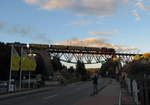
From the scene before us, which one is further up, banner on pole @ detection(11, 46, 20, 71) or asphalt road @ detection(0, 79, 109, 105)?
banner on pole @ detection(11, 46, 20, 71)

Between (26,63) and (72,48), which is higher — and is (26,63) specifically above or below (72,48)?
Answer: below

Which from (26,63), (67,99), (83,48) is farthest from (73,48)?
(67,99)

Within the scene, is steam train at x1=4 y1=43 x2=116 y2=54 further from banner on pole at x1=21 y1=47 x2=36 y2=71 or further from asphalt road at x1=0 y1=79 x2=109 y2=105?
asphalt road at x1=0 y1=79 x2=109 y2=105

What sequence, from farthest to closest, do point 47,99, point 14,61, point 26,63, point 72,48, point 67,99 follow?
1. point 72,48
2. point 26,63
3. point 14,61
4. point 67,99
5. point 47,99

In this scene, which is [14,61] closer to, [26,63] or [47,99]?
[26,63]

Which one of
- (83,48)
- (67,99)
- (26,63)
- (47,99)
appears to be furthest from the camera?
(83,48)

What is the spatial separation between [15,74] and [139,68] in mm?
40135

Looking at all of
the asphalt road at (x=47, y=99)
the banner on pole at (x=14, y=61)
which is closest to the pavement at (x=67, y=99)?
the asphalt road at (x=47, y=99)

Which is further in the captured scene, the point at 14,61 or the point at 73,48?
the point at 73,48

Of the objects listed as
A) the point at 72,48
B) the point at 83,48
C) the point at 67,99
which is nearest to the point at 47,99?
the point at 67,99

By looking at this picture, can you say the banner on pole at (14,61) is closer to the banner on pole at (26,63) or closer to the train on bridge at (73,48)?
the banner on pole at (26,63)

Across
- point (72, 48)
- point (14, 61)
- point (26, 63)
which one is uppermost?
point (72, 48)

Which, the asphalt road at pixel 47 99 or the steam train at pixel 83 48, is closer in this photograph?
the asphalt road at pixel 47 99

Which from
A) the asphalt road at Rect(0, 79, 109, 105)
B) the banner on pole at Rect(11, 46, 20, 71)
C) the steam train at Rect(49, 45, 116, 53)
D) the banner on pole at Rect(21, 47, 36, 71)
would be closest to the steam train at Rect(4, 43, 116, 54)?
the steam train at Rect(49, 45, 116, 53)
